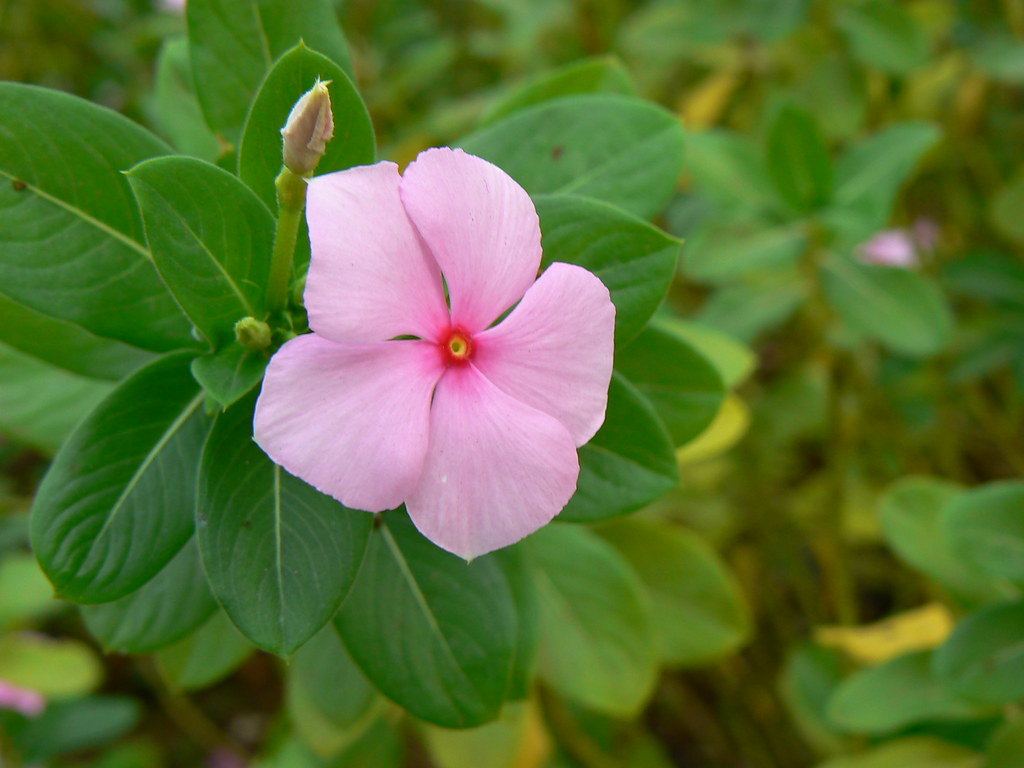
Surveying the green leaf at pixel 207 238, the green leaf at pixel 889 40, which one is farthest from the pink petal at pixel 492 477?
the green leaf at pixel 889 40

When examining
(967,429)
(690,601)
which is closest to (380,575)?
(690,601)

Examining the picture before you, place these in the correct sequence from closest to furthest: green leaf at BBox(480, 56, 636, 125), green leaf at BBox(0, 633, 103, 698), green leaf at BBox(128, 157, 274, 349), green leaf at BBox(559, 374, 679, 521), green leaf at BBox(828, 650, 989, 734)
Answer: green leaf at BBox(128, 157, 274, 349) < green leaf at BBox(559, 374, 679, 521) < green leaf at BBox(480, 56, 636, 125) < green leaf at BBox(828, 650, 989, 734) < green leaf at BBox(0, 633, 103, 698)

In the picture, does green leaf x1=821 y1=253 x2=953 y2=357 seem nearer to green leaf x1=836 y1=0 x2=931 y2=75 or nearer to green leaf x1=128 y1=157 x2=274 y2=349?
green leaf x1=836 y1=0 x2=931 y2=75

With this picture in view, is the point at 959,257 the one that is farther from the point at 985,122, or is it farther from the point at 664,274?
the point at 664,274

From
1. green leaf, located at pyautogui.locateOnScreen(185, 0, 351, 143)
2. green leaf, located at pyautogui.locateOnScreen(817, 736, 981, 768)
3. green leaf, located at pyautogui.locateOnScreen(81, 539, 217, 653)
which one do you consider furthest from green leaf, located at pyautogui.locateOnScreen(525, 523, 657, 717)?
green leaf, located at pyautogui.locateOnScreen(185, 0, 351, 143)

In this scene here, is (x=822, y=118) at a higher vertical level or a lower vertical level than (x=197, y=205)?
lower
